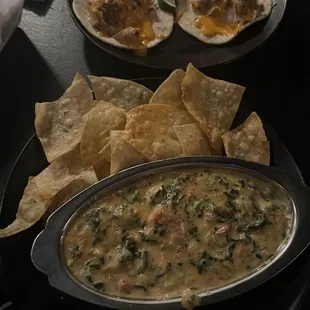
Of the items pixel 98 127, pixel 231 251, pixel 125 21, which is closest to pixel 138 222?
pixel 231 251

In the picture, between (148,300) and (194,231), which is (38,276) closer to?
(148,300)

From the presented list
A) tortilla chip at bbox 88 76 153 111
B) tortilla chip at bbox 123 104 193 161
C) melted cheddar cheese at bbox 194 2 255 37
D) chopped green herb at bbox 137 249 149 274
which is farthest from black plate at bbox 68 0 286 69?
chopped green herb at bbox 137 249 149 274

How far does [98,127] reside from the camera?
1.72m

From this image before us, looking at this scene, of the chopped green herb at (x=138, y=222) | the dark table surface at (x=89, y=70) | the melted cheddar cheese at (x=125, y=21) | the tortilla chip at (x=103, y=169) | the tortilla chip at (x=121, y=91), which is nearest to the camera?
the chopped green herb at (x=138, y=222)

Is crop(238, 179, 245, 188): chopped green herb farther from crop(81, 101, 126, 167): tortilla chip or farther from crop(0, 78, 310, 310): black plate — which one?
crop(81, 101, 126, 167): tortilla chip

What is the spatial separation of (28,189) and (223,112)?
654 mm

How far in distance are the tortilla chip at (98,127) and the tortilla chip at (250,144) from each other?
0.34 m

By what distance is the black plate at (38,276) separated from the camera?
1489 millimetres

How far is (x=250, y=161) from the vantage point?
5.34 ft

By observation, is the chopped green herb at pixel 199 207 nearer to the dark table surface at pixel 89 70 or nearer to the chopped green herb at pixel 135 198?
the chopped green herb at pixel 135 198

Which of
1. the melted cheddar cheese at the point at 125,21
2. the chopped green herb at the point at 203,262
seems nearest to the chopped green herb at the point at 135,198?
the chopped green herb at the point at 203,262

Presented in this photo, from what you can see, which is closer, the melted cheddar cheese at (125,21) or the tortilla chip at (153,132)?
the tortilla chip at (153,132)

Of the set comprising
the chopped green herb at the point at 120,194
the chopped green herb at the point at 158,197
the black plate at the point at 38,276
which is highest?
the chopped green herb at the point at 158,197

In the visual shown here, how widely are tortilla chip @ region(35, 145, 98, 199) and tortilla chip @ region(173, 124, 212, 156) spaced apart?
283 mm
